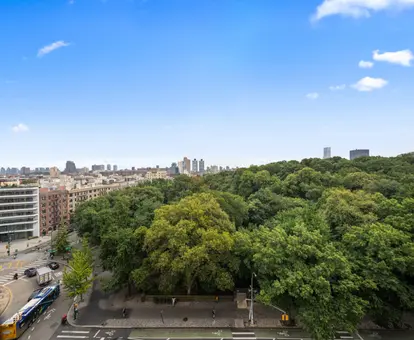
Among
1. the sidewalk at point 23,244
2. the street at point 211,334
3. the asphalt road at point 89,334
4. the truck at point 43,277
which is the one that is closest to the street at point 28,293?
the asphalt road at point 89,334

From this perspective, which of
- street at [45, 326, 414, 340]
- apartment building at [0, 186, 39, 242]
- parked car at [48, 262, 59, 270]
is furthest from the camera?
apartment building at [0, 186, 39, 242]

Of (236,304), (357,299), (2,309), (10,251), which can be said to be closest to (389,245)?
(357,299)

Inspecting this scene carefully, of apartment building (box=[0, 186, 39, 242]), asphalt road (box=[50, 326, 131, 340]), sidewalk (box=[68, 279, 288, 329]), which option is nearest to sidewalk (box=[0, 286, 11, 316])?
sidewalk (box=[68, 279, 288, 329])

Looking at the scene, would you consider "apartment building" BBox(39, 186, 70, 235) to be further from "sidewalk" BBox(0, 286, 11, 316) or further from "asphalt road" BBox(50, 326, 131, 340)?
"asphalt road" BBox(50, 326, 131, 340)

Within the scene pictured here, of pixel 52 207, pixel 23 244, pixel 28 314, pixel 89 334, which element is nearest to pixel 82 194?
pixel 52 207

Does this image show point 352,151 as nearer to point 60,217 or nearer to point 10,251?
point 60,217

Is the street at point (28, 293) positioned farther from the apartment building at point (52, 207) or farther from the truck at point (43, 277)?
the apartment building at point (52, 207)
